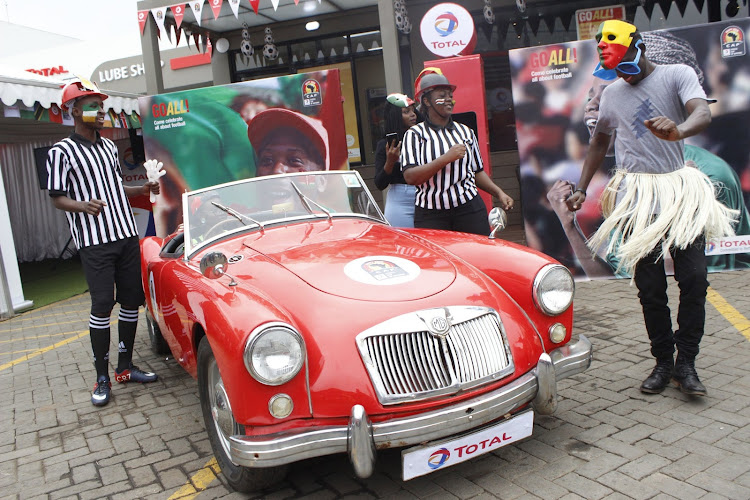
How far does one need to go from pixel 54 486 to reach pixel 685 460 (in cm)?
306

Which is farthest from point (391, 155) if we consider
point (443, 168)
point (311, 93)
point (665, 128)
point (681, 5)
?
point (681, 5)

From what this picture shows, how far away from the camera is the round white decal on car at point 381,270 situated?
3.03 m

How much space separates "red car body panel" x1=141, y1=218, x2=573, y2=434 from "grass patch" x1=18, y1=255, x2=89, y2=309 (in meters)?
6.35

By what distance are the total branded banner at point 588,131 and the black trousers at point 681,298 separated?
2733 millimetres

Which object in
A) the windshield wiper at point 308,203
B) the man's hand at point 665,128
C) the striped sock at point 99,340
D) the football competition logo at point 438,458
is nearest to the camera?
the football competition logo at point 438,458

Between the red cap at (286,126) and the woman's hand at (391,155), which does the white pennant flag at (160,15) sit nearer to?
the red cap at (286,126)

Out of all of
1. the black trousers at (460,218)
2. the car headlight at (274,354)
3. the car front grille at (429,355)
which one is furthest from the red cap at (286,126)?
the car headlight at (274,354)

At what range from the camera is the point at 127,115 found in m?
10.6

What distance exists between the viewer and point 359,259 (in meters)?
3.27

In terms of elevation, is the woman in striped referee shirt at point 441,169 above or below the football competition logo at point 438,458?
Result: above

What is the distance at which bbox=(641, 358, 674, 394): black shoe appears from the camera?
142 inches

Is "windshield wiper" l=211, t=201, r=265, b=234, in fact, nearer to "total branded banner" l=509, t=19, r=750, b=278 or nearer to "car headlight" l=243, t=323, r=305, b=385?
"car headlight" l=243, t=323, r=305, b=385

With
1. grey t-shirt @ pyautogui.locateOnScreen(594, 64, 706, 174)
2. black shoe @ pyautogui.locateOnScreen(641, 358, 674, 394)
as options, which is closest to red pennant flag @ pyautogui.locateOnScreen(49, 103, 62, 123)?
grey t-shirt @ pyautogui.locateOnScreen(594, 64, 706, 174)

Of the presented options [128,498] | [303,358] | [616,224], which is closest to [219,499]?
[128,498]
